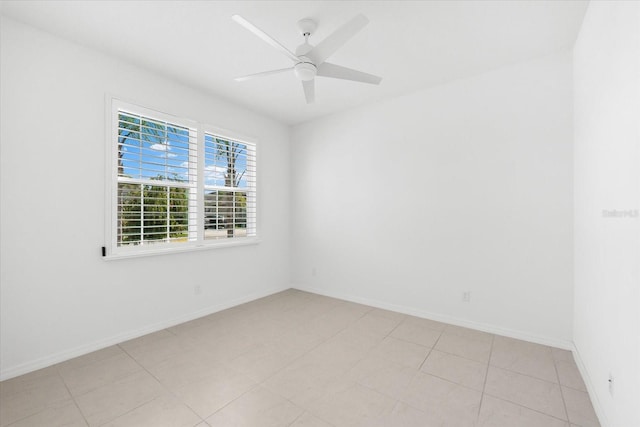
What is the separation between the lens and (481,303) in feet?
9.98

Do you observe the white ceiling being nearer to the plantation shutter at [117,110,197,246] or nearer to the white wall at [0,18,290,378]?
the white wall at [0,18,290,378]

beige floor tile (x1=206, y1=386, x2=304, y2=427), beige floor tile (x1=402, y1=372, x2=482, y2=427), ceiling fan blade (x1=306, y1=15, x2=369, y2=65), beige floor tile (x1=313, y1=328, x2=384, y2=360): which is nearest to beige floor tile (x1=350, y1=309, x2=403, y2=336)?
beige floor tile (x1=313, y1=328, x2=384, y2=360)

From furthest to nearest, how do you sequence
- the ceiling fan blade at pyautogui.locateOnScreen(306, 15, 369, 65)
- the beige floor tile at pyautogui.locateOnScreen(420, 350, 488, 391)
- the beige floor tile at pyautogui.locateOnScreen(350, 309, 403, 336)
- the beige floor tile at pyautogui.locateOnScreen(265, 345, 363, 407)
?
the beige floor tile at pyautogui.locateOnScreen(350, 309, 403, 336) < the beige floor tile at pyautogui.locateOnScreen(420, 350, 488, 391) < the beige floor tile at pyautogui.locateOnScreen(265, 345, 363, 407) < the ceiling fan blade at pyautogui.locateOnScreen(306, 15, 369, 65)

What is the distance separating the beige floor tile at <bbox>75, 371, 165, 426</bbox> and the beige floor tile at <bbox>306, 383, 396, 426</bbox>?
3.89 ft

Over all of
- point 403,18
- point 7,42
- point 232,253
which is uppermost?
point 403,18

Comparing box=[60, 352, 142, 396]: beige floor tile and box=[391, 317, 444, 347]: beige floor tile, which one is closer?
box=[60, 352, 142, 396]: beige floor tile

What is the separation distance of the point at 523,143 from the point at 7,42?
4.64 m

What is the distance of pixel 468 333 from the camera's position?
2.98 metres

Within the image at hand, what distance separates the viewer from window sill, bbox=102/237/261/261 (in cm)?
278

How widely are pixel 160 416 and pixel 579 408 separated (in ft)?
8.95

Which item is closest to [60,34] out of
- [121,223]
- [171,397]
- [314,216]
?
[121,223]

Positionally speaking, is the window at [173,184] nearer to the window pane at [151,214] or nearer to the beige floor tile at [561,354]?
the window pane at [151,214]

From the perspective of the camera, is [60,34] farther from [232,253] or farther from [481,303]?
[481,303]

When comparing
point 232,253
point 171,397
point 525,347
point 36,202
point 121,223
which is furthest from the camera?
point 232,253
